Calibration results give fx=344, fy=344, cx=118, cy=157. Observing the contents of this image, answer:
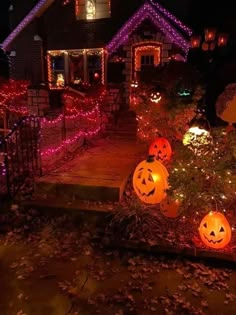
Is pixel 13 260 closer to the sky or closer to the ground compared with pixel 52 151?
closer to the ground

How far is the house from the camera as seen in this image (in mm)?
14281

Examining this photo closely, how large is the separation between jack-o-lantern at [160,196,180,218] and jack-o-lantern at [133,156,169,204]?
0.60ft

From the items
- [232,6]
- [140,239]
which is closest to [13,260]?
[140,239]

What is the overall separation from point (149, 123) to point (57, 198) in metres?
3.48

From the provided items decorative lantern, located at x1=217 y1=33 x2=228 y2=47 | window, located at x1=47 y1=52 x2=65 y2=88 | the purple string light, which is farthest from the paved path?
the purple string light

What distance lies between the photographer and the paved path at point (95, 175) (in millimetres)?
6480

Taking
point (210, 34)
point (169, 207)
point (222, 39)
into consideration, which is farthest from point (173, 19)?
point (169, 207)

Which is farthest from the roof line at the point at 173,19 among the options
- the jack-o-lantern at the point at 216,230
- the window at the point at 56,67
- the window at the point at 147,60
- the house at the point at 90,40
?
the jack-o-lantern at the point at 216,230

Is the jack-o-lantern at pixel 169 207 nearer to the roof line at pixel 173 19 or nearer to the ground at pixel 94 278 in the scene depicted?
the ground at pixel 94 278

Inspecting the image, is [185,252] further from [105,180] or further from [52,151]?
[52,151]

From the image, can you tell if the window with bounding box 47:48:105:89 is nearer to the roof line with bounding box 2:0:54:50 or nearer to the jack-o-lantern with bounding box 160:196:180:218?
the roof line with bounding box 2:0:54:50

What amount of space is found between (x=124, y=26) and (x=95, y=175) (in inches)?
376

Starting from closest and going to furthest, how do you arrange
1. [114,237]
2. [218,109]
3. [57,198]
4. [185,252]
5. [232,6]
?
[185,252] < [114,237] < [57,198] < [218,109] < [232,6]

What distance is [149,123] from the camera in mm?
8969
